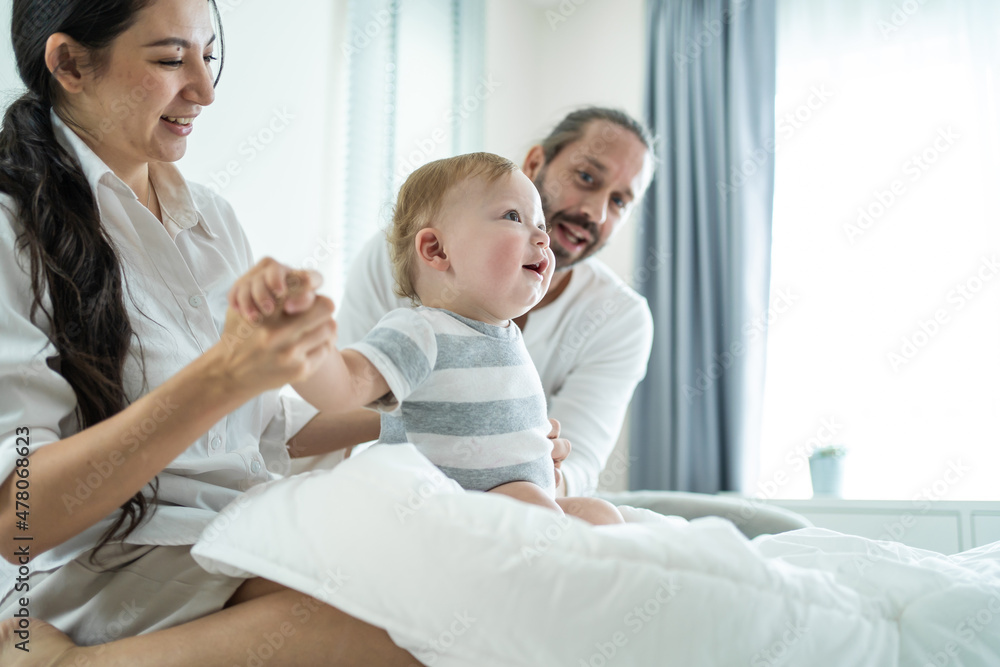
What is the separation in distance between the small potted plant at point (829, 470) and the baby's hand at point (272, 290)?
2.49 meters

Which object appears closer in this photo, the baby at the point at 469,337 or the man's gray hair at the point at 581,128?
the baby at the point at 469,337

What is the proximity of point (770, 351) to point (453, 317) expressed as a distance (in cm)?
241

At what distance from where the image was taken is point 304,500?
2.32ft

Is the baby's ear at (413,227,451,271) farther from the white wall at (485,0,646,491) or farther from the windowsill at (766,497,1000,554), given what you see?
the white wall at (485,0,646,491)

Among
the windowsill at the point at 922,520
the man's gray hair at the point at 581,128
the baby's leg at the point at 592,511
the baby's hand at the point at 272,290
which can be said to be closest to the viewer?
the baby's hand at the point at 272,290

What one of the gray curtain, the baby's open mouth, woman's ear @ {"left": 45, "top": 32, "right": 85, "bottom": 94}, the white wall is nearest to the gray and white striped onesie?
the baby's open mouth

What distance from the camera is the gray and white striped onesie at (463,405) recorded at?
2.92 ft

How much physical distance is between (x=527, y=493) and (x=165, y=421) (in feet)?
1.35

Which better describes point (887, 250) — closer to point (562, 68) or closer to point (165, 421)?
point (562, 68)

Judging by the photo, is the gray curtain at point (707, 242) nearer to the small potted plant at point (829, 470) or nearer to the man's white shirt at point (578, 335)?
the small potted plant at point (829, 470)

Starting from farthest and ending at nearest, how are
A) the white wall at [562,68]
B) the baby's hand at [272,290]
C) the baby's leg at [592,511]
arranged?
the white wall at [562,68], the baby's leg at [592,511], the baby's hand at [272,290]

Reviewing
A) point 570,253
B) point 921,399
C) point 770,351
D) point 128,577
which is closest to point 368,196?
point 570,253

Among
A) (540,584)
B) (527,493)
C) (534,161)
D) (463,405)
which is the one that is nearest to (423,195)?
(463,405)

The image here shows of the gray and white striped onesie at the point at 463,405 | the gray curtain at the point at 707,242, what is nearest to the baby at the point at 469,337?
the gray and white striped onesie at the point at 463,405
